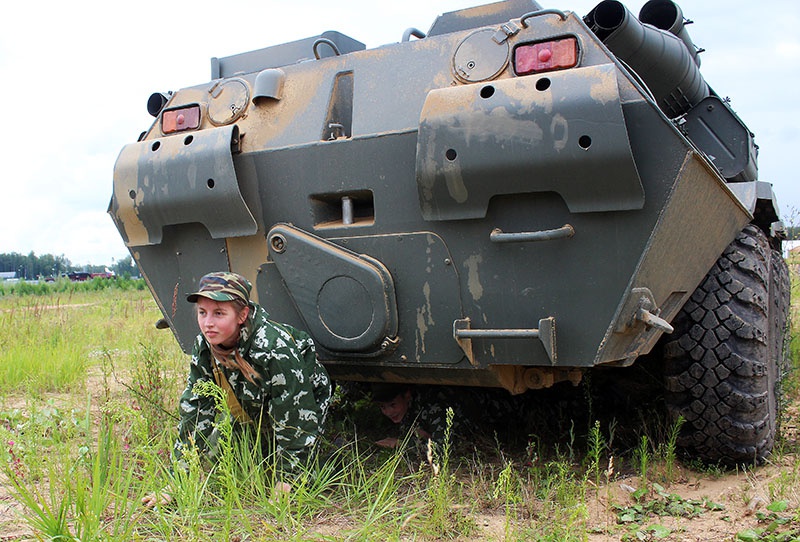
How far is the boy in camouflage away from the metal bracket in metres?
0.56

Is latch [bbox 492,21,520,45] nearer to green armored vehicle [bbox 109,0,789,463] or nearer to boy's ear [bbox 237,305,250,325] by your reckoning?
green armored vehicle [bbox 109,0,789,463]

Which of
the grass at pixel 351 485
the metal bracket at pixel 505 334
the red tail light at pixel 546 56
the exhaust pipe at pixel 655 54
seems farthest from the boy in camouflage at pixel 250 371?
the exhaust pipe at pixel 655 54

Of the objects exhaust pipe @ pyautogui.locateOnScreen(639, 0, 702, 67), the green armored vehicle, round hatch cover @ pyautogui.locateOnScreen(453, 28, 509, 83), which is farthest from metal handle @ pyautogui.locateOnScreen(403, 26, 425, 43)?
exhaust pipe @ pyautogui.locateOnScreen(639, 0, 702, 67)

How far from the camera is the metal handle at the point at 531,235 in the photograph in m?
2.57

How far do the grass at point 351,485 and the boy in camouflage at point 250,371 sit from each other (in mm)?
116

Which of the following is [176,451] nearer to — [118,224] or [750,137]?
[118,224]

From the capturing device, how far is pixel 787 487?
9.03 ft

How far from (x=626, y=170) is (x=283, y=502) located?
1445 mm

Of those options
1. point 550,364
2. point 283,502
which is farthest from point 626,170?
point 283,502

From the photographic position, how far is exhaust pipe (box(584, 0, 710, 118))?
301cm

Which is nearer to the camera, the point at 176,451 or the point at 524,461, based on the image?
the point at 176,451

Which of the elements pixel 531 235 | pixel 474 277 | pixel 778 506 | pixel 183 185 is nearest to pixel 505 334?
pixel 474 277

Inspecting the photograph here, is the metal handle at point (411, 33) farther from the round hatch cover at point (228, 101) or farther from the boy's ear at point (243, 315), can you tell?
the boy's ear at point (243, 315)

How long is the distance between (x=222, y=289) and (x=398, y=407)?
1297 mm
